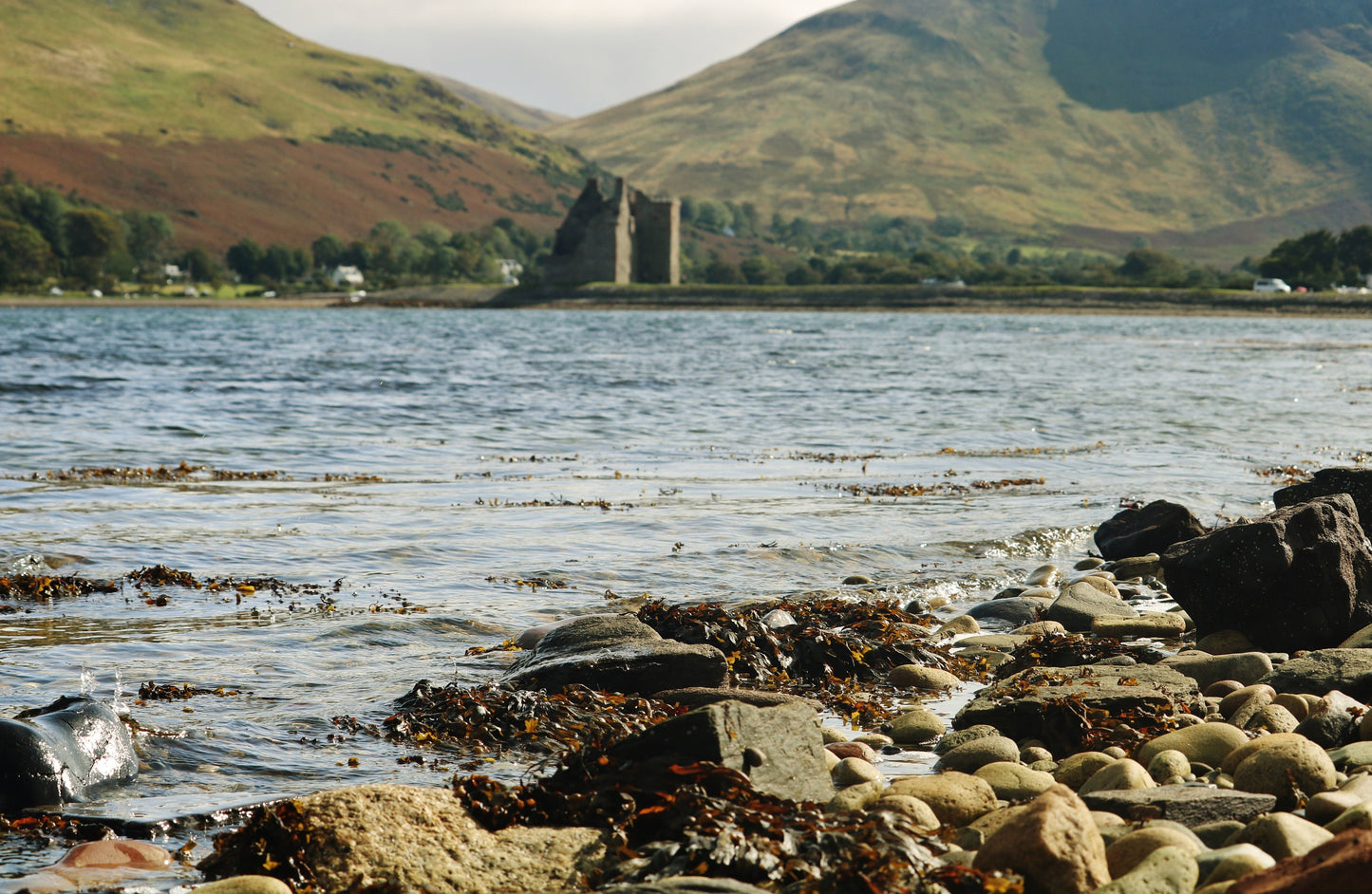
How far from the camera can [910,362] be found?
5097cm

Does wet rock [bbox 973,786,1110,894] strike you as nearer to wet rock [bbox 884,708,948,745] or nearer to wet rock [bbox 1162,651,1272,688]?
wet rock [bbox 884,708,948,745]

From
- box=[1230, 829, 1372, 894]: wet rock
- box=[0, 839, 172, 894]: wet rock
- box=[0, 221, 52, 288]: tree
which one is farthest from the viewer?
box=[0, 221, 52, 288]: tree

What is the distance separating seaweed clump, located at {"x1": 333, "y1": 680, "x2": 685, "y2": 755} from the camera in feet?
22.2

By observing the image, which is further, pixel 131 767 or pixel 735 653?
pixel 735 653

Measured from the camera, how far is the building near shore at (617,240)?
543ft

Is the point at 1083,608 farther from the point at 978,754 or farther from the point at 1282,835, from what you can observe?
the point at 1282,835

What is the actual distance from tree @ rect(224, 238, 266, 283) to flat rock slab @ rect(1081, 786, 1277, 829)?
647ft

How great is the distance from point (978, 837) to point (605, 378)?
35.0 m

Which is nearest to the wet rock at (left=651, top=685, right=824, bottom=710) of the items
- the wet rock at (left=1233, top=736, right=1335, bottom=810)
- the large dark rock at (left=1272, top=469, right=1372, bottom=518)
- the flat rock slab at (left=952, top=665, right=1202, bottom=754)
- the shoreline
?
the flat rock slab at (left=952, top=665, right=1202, bottom=754)

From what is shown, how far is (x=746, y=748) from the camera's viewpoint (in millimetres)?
5266

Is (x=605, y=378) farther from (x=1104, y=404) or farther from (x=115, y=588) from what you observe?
(x=115, y=588)

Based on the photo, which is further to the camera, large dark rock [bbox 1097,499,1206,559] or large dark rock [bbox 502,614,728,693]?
large dark rock [bbox 1097,499,1206,559]

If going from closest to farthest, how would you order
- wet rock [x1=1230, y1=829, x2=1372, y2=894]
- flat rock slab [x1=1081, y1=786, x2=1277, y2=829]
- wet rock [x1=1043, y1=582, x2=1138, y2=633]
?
wet rock [x1=1230, y1=829, x2=1372, y2=894] → flat rock slab [x1=1081, y1=786, x2=1277, y2=829] → wet rock [x1=1043, y1=582, x2=1138, y2=633]

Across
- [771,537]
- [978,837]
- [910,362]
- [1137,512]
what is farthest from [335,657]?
[910,362]
